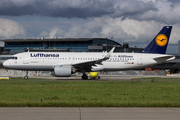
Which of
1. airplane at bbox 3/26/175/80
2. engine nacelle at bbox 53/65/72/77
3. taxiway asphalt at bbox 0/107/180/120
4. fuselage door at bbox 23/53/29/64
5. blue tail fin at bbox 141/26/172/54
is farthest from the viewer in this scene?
blue tail fin at bbox 141/26/172/54

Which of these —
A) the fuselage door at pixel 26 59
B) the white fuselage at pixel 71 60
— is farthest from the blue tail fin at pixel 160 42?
the fuselage door at pixel 26 59

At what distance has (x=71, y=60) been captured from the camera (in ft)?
118

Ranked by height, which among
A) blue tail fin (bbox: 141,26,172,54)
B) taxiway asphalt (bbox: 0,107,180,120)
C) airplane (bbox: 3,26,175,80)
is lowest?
taxiway asphalt (bbox: 0,107,180,120)

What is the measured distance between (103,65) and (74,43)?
68.3m

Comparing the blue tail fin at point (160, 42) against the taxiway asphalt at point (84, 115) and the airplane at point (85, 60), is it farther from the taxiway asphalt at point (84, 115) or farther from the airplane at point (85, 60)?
the taxiway asphalt at point (84, 115)

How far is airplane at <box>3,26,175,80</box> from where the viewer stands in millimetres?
34188

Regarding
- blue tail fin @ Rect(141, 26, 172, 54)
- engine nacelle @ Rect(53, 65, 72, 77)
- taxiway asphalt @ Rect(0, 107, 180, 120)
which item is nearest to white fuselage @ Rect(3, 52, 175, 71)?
blue tail fin @ Rect(141, 26, 172, 54)

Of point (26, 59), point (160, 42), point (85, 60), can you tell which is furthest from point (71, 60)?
point (160, 42)

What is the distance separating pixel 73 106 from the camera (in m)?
12.5

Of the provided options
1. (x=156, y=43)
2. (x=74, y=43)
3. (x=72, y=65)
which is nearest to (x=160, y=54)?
(x=156, y=43)

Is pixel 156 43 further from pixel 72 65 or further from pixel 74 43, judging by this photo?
pixel 74 43

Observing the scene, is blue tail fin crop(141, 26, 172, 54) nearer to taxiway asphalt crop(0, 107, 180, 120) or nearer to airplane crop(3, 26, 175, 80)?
airplane crop(3, 26, 175, 80)

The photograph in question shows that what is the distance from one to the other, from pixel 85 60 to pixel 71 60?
2159 millimetres

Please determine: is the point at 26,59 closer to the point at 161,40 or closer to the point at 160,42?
the point at 160,42
